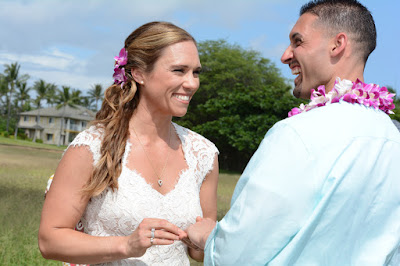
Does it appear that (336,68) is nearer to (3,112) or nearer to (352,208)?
(352,208)

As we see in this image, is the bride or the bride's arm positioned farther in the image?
the bride's arm

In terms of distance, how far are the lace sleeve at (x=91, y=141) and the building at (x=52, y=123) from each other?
9649cm

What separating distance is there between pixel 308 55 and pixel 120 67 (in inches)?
71.0

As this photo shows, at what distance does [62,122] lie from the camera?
322 ft

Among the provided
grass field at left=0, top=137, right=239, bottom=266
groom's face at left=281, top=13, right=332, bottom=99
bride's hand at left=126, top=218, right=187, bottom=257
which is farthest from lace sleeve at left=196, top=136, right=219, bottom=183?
grass field at left=0, top=137, right=239, bottom=266

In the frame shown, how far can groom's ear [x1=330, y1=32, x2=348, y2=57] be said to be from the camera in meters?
2.27

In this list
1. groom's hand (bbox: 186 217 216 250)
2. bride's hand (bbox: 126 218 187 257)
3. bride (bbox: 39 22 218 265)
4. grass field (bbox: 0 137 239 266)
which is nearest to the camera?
groom's hand (bbox: 186 217 216 250)

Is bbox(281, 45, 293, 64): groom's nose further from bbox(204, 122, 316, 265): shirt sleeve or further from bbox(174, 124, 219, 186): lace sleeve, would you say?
bbox(174, 124, 219, 186): lace sleeve

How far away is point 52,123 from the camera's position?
99.8 m

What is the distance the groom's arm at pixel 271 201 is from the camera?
188cm

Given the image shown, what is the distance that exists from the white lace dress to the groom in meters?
1.14

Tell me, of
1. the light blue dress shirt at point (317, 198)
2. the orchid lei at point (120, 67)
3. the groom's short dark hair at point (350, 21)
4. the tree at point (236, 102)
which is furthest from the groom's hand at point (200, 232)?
the tree at point (236, 102)

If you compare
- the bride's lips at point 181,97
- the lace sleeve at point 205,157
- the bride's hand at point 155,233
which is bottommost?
the bride's hand at point 155,233

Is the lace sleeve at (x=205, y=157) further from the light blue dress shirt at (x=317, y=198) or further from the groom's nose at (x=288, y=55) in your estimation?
the light blue dress shirt at (x=317, y=198)
